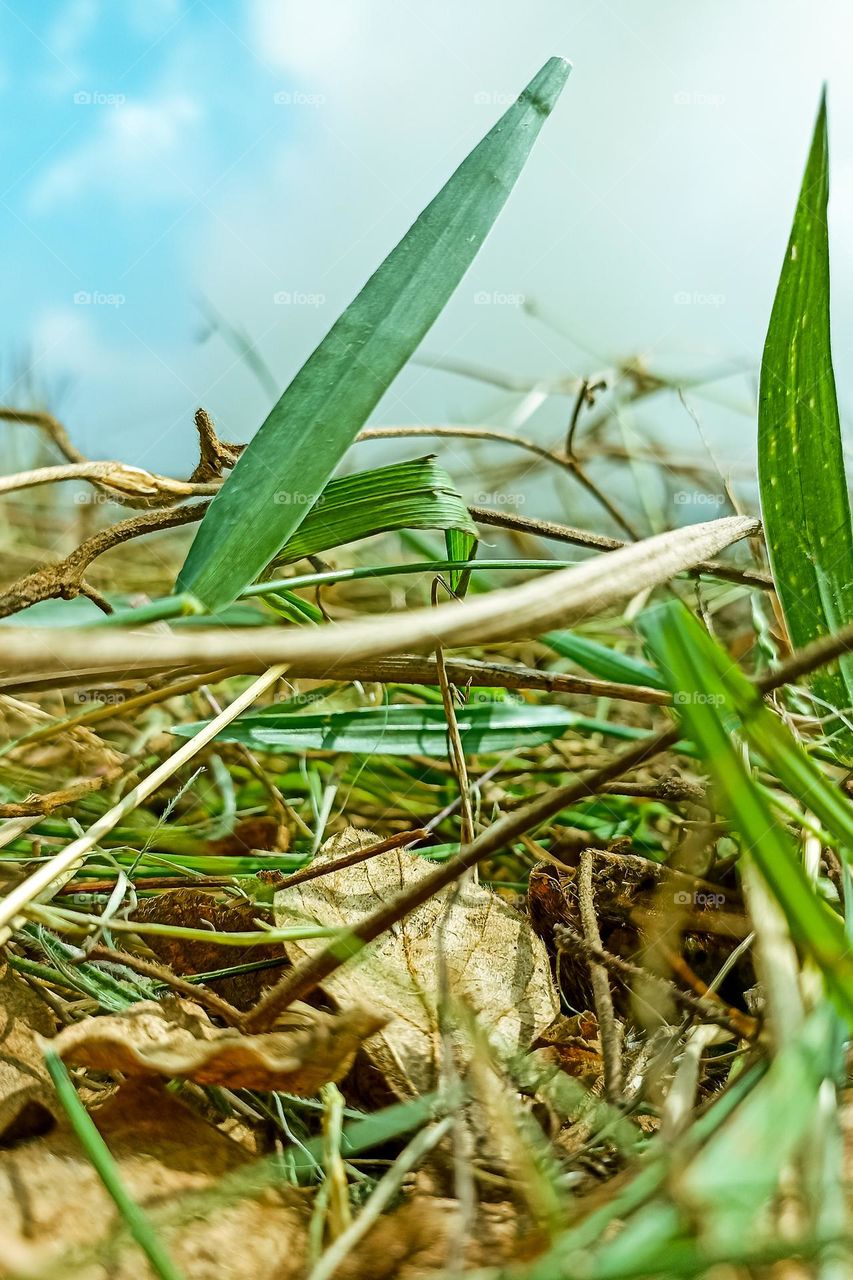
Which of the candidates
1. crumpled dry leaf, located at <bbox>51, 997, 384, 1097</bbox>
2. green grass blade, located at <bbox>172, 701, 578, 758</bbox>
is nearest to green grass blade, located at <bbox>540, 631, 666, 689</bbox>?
green grass blade, located at <bbox>172, 701, 578, 758</bbox>

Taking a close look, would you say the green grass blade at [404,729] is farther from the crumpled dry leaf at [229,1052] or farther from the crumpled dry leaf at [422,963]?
the crumpled dry leaf at [229,1052]

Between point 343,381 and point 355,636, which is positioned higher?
point 343,381

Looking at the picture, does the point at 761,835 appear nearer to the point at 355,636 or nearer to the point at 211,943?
the point at 355,636

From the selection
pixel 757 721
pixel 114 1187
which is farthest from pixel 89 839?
pixel 757 721

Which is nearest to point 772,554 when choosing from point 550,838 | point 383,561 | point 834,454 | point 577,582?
point 834,454

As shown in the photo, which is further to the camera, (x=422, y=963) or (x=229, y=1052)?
(x=422, y=963)

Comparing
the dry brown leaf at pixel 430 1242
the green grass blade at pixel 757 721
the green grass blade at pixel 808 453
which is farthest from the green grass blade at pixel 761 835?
the green grass blade at pixel 808 453

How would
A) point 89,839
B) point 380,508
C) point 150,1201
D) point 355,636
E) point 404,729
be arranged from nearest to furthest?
point 355,636, point 150,1201, point 89,839, point 380,508, point 404,729
